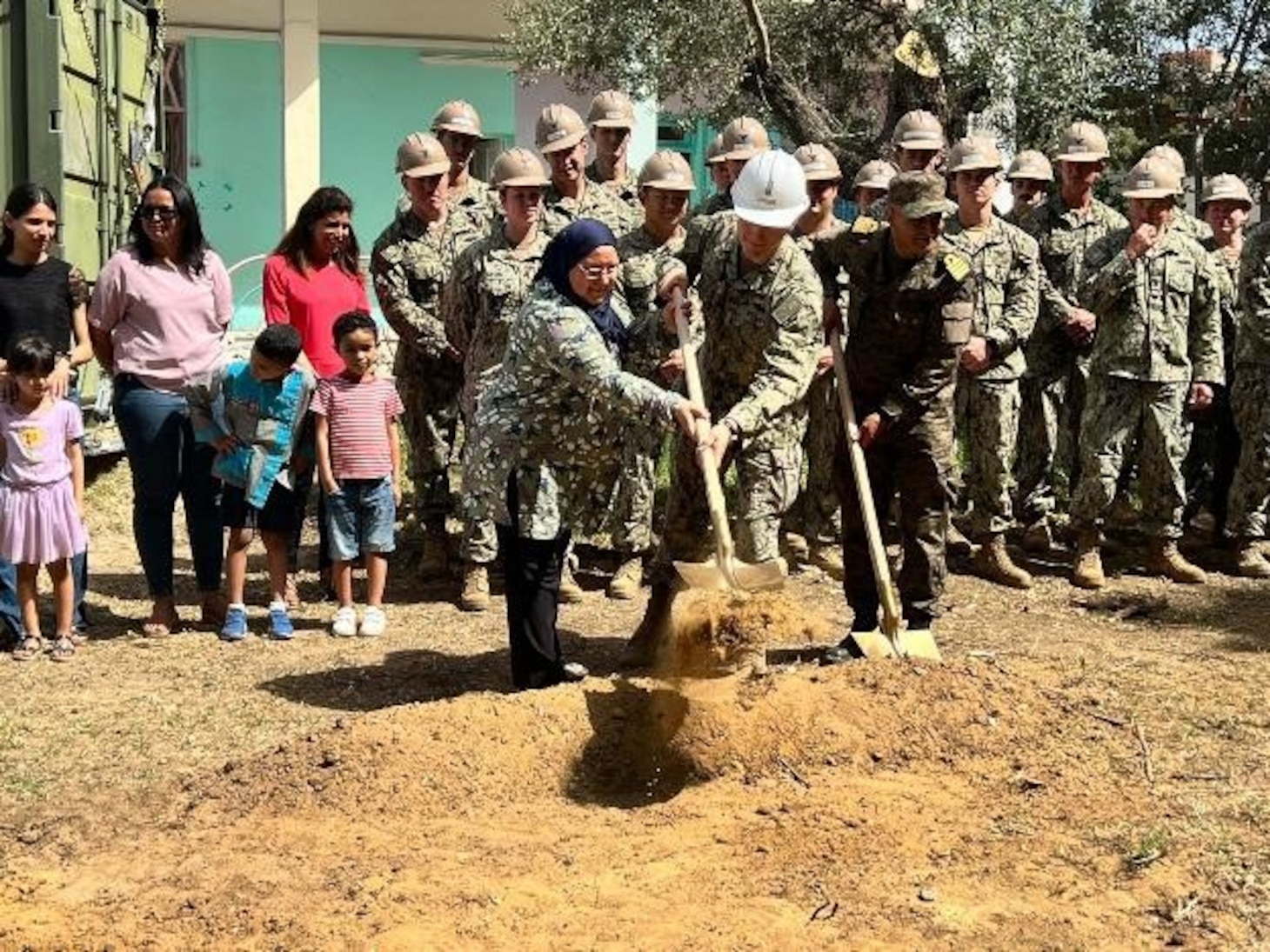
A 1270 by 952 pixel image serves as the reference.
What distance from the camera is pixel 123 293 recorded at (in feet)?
22.5

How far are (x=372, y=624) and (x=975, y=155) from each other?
11.8ft

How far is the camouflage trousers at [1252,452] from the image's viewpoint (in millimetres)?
8617

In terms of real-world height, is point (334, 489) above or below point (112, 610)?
above

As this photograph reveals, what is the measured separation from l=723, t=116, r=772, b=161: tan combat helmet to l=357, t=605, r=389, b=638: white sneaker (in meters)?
2.90

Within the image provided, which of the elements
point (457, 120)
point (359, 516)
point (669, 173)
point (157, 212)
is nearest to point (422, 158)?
point (457, 120)

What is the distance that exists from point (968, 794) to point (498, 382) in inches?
82.7

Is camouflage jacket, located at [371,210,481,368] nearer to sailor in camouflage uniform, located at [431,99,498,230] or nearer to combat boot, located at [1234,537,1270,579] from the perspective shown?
sailor in camouflage uniform, located at [431,99,498,230]

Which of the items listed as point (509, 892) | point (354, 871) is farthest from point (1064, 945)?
point (354, 871)

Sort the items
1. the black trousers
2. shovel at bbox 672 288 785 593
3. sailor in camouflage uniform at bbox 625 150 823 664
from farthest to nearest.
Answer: sailor in camouflage uniform at bbox 625 150 823 664, the black trousers, shovel at bbox 672 288 785 593

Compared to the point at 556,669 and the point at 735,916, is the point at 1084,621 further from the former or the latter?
the point at 735,916

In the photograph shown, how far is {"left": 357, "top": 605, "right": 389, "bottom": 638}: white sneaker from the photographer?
279 inches

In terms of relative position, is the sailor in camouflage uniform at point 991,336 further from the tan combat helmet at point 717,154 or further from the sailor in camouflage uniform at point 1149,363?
the tan combat helmet at point 717,154

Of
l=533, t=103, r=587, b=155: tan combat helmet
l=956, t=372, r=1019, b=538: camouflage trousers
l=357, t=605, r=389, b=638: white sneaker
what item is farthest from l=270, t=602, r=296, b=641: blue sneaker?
l=956, t=372, r=1019, b=538: camouflage trousers

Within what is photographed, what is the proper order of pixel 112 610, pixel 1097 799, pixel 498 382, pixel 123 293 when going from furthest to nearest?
pixel 112 610
pixel 123 293
pixel 498 382
pixel 1097 799
